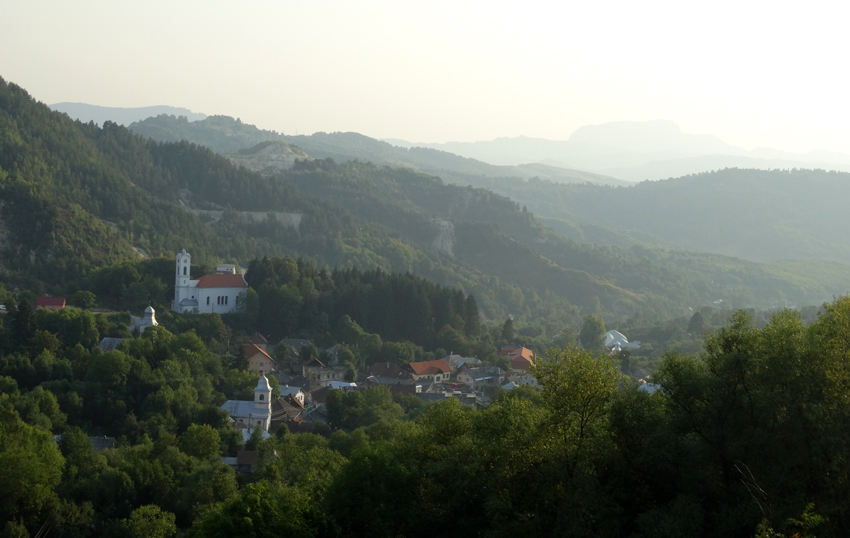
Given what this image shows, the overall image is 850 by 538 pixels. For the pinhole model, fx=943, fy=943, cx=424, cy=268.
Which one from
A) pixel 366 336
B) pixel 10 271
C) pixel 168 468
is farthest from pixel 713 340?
pixel 10 271

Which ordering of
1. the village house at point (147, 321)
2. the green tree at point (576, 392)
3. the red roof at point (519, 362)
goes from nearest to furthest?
the green tree at point (576, 392), the village house at point (147, 321), the red roof at point (519, 362)

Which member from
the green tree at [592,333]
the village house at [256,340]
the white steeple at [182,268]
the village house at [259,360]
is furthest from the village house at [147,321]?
the green tree at [592,333]

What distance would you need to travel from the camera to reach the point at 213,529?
23641 mm

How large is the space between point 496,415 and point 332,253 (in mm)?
108396

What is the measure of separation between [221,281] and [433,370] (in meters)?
17.4

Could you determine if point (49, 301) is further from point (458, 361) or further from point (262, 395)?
point (458, 361)

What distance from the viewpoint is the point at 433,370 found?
225 feet

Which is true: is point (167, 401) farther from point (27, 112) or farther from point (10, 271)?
point (27, 112)

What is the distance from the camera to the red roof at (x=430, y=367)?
2665 inches

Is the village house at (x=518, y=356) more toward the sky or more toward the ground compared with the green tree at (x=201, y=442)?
more toward the ground

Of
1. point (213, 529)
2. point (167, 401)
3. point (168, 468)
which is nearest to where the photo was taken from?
point (213, 529)

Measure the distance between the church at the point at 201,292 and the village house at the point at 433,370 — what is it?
14.8 meters

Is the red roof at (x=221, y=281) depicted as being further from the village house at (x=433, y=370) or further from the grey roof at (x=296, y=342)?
the village house at (x=433, y=370)

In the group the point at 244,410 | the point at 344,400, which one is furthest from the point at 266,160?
the point at 244,410
